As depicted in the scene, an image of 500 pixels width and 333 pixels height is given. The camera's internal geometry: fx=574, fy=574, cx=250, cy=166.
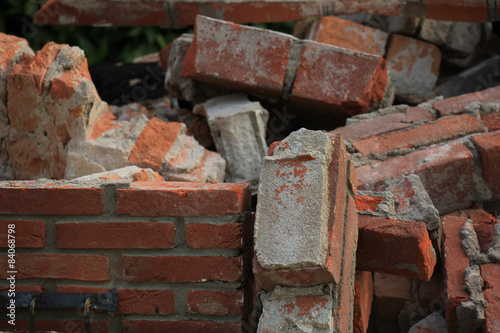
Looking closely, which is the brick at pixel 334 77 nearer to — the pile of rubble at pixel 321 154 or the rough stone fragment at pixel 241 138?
the pile of rubble at pixel 321 154

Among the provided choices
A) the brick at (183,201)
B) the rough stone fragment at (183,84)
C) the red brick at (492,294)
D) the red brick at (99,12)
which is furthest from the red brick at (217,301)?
the red brick at (99,12)

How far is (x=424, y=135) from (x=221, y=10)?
5.88 feet

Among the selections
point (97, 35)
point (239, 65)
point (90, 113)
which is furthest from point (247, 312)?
point (97, 35)

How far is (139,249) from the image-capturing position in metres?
1.87

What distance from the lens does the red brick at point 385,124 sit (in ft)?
9.70

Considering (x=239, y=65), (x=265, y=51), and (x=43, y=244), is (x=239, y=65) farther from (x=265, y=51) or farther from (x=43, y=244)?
(x=43, y=244)

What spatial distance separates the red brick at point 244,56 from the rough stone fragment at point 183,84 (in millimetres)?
206

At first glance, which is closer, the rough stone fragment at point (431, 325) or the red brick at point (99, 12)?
the rough stone fragment at point (431, 325)

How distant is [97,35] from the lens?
837cm

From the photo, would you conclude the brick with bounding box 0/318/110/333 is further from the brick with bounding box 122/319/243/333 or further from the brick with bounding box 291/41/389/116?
the brick with bounding box 291/41/389/116

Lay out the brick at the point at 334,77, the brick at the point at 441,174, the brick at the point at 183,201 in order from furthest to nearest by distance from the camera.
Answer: the brick at the point at 334,77 → the brick at the point at 441,174 → the brick at the point at 183,201

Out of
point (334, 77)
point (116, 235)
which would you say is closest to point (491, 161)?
point (334, 77)

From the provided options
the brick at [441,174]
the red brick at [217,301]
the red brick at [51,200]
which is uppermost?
the brick at [441,174]

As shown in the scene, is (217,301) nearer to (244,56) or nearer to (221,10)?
(244,56)
